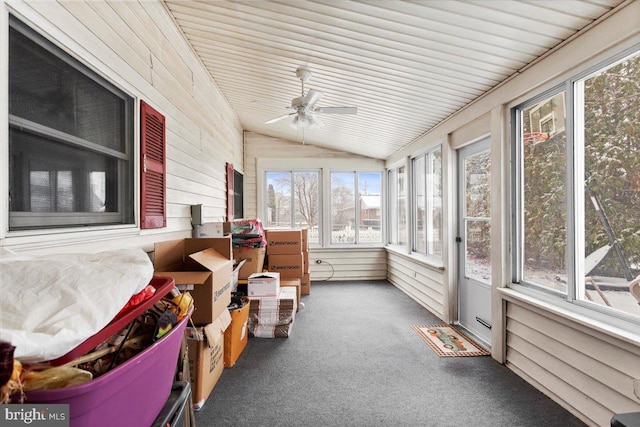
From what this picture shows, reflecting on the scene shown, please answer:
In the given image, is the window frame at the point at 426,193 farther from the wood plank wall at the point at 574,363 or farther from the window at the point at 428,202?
the wood plank wall at the point at 574,363

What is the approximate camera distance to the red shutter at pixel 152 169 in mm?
2088

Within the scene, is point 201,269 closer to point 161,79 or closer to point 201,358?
point 201,358

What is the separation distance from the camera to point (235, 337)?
274cm

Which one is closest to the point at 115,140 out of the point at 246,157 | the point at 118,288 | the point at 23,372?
the point at 118,288

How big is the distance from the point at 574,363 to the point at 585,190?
1.11 m

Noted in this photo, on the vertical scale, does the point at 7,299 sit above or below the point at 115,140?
below

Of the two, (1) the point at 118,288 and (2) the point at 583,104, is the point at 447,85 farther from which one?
A: (1) the point at 118,288

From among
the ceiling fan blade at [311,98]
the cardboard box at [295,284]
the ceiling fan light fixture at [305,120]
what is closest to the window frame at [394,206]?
the cardboard box at [295,284]

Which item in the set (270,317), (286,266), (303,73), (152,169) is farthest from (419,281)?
(152,169)

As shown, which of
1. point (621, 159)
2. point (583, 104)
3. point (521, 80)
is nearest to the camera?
point (621, 159)

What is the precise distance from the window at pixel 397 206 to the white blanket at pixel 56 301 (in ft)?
16.1

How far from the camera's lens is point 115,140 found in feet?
6.14

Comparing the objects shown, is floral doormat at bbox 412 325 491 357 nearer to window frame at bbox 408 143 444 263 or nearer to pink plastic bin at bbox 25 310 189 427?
window frame at bbox 408 143 444 263

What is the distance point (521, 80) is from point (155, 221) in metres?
2.97
